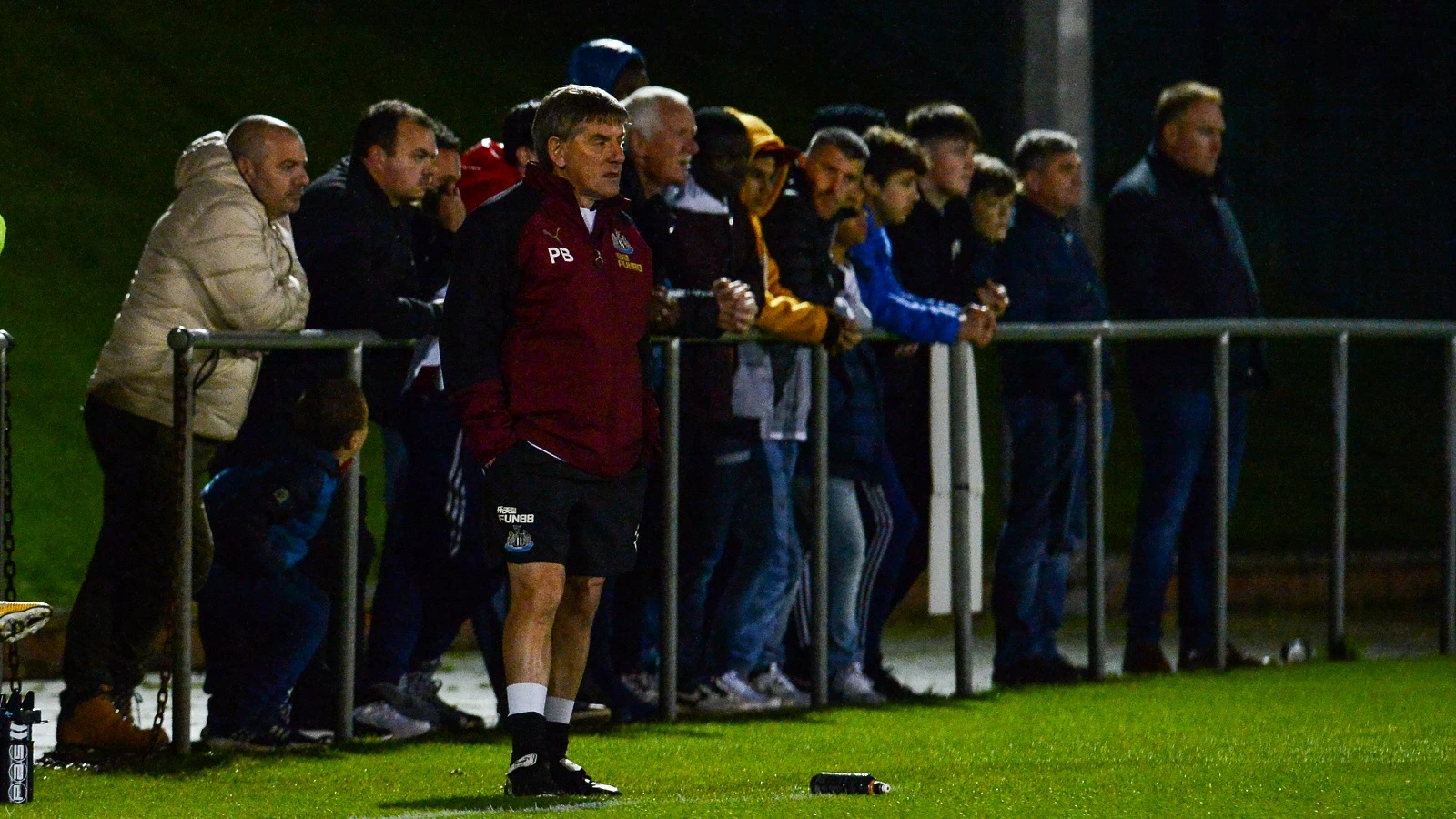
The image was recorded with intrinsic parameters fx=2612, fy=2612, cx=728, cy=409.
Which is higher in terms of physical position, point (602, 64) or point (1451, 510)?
point (602, 64)

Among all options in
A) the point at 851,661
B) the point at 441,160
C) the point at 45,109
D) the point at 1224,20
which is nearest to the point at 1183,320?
the point at 851,661

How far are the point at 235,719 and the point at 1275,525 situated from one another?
833cm

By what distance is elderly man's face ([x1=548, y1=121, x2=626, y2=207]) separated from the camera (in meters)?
6.57

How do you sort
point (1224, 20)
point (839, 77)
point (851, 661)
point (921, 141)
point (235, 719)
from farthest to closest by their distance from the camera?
point (1224, 20)
point (839, 77)
point (921, 141)
point (851, 661)
point (235, 719)

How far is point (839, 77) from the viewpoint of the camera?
20188 mm

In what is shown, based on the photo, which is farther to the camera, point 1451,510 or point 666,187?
point 1451,510

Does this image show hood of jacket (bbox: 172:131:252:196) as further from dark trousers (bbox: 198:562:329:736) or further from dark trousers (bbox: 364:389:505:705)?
dark trousers (bbox: 198:562:329:736)

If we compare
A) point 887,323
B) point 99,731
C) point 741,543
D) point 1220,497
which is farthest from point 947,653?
point 99,731

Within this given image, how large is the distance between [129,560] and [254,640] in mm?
427

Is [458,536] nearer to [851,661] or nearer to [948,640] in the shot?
[851,661]

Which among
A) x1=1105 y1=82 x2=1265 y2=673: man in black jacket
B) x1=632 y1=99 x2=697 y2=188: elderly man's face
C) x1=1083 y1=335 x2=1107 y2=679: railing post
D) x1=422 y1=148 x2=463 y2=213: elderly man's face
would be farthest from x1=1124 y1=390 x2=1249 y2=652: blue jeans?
x1=422 y1=148 x2=463 y2=213: elderly man's face

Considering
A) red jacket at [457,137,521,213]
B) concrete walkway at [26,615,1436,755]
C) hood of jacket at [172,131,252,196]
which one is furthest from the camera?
concrete walkway at [26,615,1436,755]

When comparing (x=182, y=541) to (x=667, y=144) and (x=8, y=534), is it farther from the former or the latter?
(x=667, y=144)

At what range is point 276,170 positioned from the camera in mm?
7668
